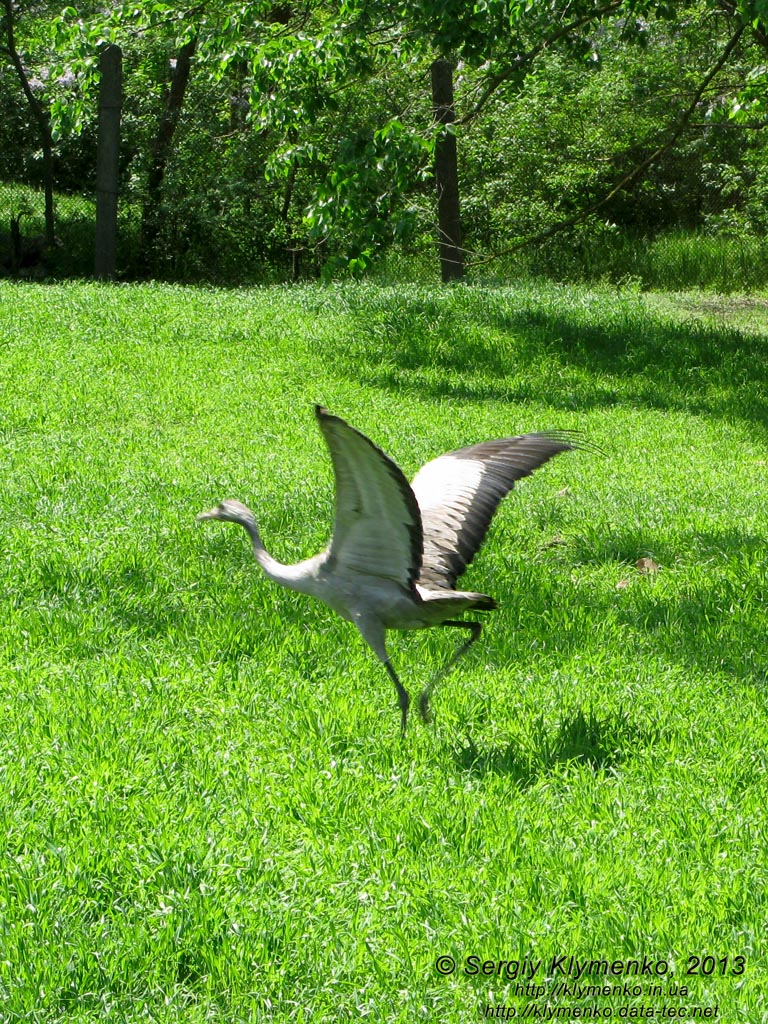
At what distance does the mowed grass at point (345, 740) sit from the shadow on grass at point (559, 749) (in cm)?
1

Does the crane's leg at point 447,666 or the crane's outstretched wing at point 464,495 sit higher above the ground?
the crane's outstretched wing at point 464,495

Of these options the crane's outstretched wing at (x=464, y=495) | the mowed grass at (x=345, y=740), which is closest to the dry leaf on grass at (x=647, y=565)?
the mowed grass at (x=345, y=740)

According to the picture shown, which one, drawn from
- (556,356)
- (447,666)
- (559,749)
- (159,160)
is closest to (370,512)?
(447,666)

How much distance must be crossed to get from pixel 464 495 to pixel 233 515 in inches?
41.1

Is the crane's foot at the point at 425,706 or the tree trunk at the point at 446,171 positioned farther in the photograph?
the tree trunk at the point at 446,171

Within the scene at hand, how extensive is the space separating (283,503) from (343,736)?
3.11 meters

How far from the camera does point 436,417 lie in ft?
34.7

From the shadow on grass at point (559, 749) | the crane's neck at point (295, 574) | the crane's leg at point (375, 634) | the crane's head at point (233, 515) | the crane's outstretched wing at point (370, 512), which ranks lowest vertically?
the shadow on grass at point (559, 749)

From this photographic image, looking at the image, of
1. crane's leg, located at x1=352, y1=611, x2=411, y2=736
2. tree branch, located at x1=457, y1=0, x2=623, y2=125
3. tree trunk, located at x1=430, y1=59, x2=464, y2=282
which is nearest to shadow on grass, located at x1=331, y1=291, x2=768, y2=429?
tree trunk, located at x1=430, y1=59, x2=464, y2=282

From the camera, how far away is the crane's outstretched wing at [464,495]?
16.3ft

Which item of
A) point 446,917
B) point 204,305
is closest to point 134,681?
point 446,917

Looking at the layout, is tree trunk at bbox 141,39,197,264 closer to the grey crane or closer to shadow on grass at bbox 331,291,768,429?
shadow on grass at bbox 331,291,768,429

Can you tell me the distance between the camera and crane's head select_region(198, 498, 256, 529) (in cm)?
527

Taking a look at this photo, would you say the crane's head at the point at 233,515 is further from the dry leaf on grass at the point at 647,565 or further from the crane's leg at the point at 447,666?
the dry leaf on grass at the point at 647,565
